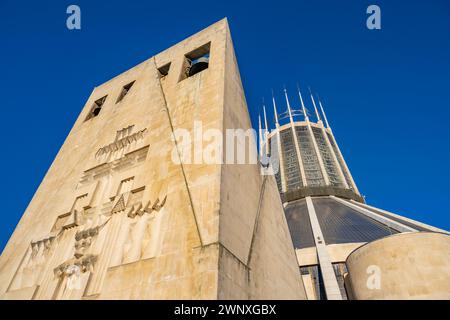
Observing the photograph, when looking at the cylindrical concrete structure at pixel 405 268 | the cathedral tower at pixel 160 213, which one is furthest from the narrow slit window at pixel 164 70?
the cylindrical concrete structure at pixel 405 268

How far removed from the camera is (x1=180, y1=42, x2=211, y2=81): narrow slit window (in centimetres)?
880

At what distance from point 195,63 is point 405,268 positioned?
13.5 meters

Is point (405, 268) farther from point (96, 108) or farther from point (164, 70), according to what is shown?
point (96, 108)

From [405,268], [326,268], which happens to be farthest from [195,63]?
[326,268]

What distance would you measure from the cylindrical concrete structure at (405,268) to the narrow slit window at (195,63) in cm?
1311

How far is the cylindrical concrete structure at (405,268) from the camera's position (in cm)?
1328

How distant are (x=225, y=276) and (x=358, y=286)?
49.4 ft

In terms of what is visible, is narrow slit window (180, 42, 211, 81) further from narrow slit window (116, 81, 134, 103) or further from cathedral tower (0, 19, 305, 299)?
narrow slit window (116, 81, 134, 103)

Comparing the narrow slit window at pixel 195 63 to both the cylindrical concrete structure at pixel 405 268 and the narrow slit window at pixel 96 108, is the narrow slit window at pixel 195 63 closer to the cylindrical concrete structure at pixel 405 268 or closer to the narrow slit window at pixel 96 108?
the narrow slit window at pixel 96 108

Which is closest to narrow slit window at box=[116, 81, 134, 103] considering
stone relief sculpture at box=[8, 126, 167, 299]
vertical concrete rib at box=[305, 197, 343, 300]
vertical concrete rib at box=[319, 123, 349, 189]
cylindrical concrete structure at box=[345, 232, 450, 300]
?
stone relief sculpture at box=[8, 126, 167, 299]

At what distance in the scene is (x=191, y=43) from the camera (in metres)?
9.97

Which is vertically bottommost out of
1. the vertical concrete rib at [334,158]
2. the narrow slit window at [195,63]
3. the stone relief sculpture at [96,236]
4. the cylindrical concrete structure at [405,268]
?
the stone relief sculpture at [96,236]
